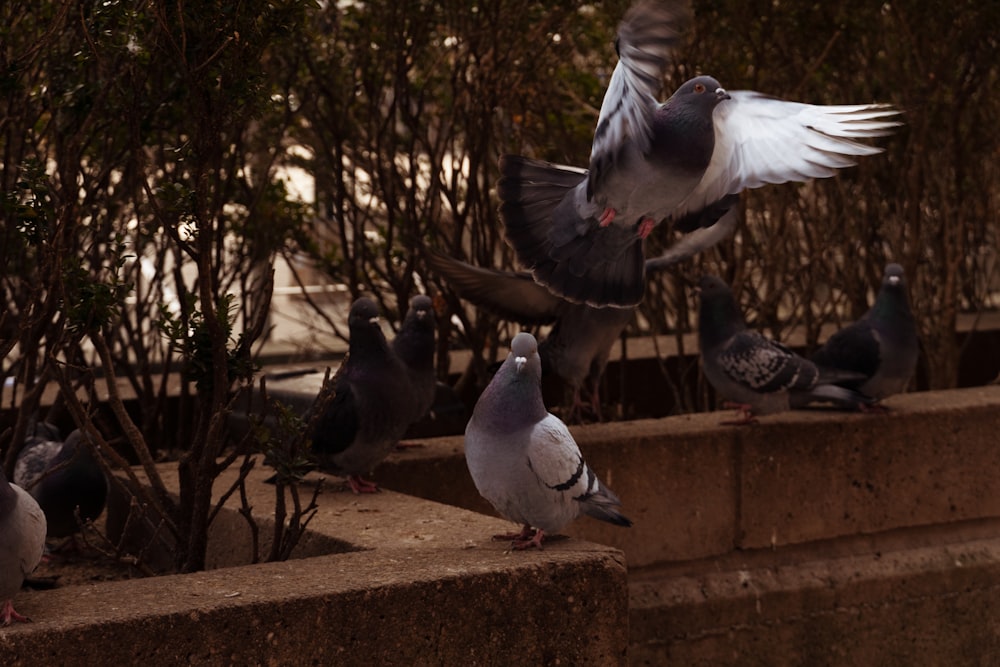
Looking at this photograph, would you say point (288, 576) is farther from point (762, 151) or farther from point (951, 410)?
point (951, 410)

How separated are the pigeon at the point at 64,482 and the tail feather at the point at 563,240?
1.63m

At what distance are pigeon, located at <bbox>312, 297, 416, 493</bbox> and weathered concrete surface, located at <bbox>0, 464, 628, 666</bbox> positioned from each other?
2.24 ft

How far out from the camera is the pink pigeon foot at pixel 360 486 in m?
4.84

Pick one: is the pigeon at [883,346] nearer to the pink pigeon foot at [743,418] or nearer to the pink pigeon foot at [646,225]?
the pink pigeon foot at [743,418]

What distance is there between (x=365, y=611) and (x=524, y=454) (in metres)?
0.63

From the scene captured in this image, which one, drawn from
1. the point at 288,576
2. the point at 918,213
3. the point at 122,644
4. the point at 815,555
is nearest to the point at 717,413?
the point at 815,555

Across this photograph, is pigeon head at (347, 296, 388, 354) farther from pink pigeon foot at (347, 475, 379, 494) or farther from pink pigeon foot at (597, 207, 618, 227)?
pink pigeon foot at (597, 207, 618, 227)

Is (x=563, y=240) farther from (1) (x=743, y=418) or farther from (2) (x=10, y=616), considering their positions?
(2) (x=10, y=616)

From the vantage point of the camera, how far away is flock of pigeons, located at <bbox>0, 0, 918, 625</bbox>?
3809 millimetres

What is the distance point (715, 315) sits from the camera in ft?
18.9

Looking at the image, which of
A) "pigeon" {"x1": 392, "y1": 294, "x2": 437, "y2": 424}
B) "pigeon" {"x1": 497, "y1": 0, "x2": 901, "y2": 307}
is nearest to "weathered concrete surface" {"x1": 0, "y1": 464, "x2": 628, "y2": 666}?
"pigeon" {"x1": 497, "y1": 0, "x2": 901, "y2": 307}

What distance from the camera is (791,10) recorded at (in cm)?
704

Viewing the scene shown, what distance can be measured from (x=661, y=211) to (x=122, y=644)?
2049 mm

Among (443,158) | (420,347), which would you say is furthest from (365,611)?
(443,158)
